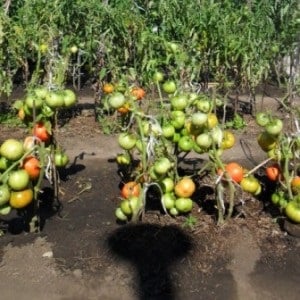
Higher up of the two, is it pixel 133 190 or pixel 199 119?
pixel 199 119

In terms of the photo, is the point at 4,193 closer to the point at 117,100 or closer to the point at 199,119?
the point at 117,100

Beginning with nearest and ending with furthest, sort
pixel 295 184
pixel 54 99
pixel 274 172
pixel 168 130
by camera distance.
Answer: pixel 54 99 < pixel 168 130 < pixel 295 184 < pixel 274 172

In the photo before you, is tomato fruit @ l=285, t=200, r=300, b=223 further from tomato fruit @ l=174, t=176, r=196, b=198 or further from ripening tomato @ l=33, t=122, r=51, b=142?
ripening tomato @ l=33, t=122, r=51, b=142

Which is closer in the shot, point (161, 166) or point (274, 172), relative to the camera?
point (161, 166)

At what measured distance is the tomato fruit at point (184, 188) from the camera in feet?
11.3

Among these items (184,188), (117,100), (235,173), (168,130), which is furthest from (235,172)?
(117,100)

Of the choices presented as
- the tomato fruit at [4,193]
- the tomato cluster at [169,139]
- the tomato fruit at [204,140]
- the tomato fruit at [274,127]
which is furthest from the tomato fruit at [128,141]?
the tomato fruit at [274,127]

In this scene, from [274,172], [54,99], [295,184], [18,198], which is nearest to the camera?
[18,198]

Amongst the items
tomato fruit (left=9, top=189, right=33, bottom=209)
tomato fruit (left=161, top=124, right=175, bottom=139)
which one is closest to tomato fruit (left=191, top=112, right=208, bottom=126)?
tomato fruit (left=161, top=124, right=175, bottom=139)

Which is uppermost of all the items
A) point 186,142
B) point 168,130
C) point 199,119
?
point 199,119

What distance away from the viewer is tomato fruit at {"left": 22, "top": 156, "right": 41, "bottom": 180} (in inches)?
123

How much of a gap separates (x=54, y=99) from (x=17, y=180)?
61cm

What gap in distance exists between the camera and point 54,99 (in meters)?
3.19

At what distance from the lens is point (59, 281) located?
308 cm
